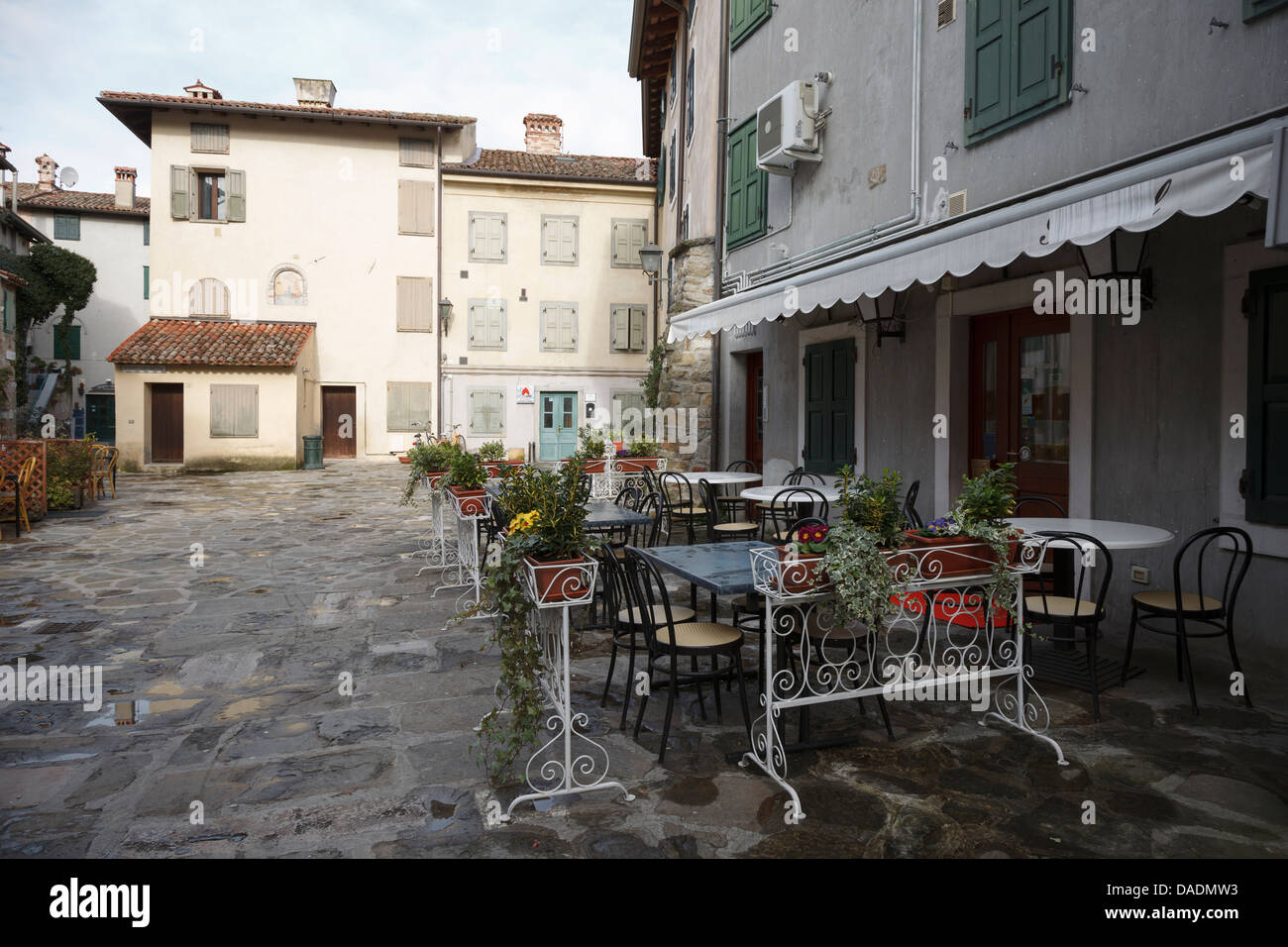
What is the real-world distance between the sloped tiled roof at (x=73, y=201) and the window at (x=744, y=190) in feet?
85.7

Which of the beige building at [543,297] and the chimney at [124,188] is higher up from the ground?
the chimney at [124,188]

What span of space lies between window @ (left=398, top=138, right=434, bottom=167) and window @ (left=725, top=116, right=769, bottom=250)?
45.4 ft

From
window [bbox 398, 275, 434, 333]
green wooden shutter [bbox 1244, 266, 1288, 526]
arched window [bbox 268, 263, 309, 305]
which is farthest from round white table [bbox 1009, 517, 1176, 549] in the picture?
arched window [bbox 268, 263, 309, 305]

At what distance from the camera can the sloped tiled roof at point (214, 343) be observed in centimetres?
1927

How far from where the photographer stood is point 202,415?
64.2 feet

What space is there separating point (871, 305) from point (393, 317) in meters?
17.1

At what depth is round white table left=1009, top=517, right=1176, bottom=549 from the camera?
4191mm

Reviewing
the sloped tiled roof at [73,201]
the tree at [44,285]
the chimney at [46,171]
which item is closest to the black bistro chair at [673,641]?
the tree at [44,285]

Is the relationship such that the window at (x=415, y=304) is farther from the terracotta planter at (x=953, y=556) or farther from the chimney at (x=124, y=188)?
the terracotta planter at (x=953, y=556)

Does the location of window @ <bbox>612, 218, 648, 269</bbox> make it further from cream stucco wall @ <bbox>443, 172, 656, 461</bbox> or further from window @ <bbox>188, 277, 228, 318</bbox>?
window @ <bbox>188, 277, 228, 318</bbox>

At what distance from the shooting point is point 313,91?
22609 millimetres
